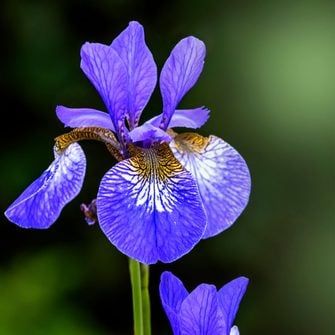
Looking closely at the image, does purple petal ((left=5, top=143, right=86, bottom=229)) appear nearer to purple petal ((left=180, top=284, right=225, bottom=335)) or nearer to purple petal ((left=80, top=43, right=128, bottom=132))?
purple petal ((left=80, top=43, right=128, bottom=132))

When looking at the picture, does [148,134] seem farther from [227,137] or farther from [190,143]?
[227,137]

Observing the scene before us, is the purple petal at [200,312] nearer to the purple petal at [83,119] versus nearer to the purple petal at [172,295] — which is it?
the purple petal at [172,295]

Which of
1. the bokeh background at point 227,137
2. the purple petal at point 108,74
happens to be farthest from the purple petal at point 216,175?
the bokeh background at point 227,137

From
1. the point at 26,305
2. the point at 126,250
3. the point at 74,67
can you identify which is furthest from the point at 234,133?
the point at 126,250

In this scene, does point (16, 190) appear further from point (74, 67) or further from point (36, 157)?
point (74, 67)

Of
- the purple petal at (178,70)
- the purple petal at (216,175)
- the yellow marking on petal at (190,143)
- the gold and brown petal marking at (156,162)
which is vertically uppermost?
the purple petal at (178,70)

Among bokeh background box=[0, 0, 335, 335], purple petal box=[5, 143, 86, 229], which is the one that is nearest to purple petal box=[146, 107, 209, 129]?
purple petal box=[5, 143, 86, 229]
